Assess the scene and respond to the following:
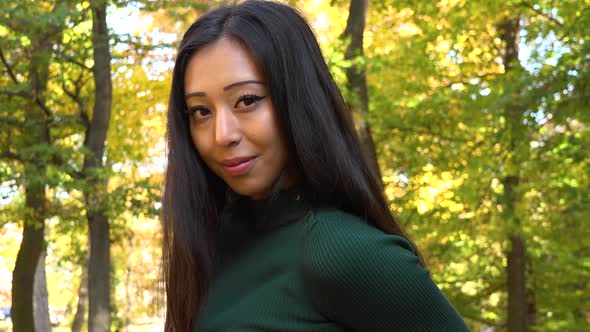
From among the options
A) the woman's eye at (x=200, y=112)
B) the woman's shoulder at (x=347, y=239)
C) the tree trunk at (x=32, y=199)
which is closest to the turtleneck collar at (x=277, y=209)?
the woman's shoulder at (x=347, y=239)

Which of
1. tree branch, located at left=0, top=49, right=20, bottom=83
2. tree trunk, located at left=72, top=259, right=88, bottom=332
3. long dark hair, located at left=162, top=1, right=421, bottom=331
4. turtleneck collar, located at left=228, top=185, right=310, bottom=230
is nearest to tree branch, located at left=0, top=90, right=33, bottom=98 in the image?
tree branch, located at left=0, top=49, right=20, bottom=83

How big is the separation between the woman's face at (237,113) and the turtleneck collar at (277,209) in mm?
34

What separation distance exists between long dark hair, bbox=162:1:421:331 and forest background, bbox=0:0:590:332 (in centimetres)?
948

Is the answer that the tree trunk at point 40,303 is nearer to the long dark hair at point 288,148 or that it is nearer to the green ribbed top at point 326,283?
the long dark hair at point 288,148

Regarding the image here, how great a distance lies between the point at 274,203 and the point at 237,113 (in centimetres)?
20

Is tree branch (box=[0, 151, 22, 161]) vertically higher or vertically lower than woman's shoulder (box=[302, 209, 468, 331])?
higher

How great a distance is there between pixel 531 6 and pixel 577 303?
495 centimetres

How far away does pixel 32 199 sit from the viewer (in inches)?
623

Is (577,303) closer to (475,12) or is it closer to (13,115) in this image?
(475,12)

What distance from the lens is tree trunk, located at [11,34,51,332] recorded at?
44.9 ft

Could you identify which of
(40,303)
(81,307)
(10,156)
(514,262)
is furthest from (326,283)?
(81,307)

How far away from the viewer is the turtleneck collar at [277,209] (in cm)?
185

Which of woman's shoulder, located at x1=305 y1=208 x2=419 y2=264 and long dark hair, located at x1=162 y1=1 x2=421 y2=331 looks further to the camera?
long dark hair, located at x1=162 y1=1 x2=421 y2=331

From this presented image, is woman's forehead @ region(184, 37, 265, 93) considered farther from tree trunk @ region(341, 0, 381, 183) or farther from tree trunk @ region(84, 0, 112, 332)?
tree trunk @ region(84, 0, 112, 332)
